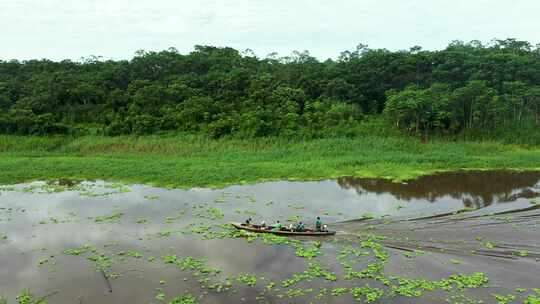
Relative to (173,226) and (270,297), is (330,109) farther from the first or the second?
(270,297)

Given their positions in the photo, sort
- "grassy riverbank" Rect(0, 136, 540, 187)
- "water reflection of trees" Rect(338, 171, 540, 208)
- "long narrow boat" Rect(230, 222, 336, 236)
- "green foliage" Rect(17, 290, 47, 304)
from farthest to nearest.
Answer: "grassy riverbank" Rect(0, 136, 540, 187) < "water reflection of trees" Rect(338, 171, 540, 208) < "long narrow boat" Rect(230, 222, 336, 236) < "green foliage" Rect(17, 290, 47, 304)

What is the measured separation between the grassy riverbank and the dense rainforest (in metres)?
2.31

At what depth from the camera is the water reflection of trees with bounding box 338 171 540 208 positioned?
26.0 m

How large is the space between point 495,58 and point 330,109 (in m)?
18.3

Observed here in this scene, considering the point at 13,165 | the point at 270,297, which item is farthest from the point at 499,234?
the point at 13,165

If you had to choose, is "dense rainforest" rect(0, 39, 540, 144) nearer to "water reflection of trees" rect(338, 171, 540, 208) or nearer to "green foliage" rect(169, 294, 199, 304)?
"water reflection of trees" rect(338, 171, 540, 208)

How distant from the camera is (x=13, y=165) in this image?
35750 millimetres

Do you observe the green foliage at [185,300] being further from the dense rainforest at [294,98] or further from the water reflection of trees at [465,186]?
the dense rainforest at [294,98]

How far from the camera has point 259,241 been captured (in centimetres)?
1925

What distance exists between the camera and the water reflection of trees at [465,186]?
25953 mm

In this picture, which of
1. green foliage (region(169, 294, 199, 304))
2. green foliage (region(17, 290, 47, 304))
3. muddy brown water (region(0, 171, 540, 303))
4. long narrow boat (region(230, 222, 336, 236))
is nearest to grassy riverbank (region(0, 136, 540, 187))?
muddy brown water (region(0, 171, 540, 303))

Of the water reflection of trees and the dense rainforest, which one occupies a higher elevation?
→ the dense rainforest

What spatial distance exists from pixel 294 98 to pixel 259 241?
31765 millimetres

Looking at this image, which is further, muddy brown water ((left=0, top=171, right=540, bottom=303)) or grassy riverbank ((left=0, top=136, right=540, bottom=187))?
grassy riverbank ((left=0, top=136, right=540, bottom=187))
